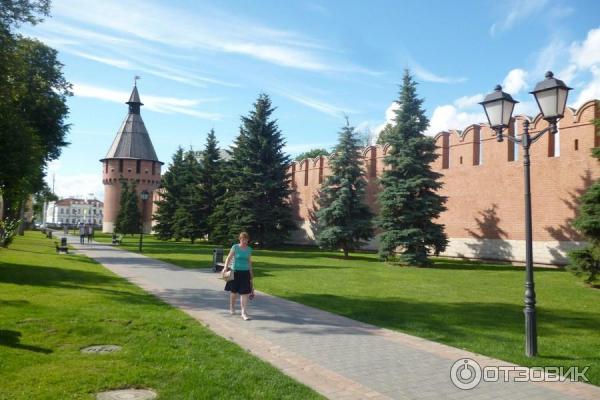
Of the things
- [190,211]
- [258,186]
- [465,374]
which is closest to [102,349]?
[465,374]

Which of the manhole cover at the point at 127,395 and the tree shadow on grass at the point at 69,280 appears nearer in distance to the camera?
the manhole cover at the point at 127,395

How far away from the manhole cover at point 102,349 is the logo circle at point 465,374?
14.4 feet

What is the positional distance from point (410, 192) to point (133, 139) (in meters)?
55.6

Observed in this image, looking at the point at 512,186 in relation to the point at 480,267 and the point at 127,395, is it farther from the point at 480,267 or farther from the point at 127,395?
the point at 127,395

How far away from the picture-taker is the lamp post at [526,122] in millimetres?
6828

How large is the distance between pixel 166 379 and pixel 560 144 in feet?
73.8

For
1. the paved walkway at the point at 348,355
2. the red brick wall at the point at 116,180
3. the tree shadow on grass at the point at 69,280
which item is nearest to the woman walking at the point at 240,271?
the paved walkway at the point at 348,355

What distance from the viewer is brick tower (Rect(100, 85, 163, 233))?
225 feet

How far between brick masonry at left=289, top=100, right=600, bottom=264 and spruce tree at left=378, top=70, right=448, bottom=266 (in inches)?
153

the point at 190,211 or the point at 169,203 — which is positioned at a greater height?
the point at 169,203

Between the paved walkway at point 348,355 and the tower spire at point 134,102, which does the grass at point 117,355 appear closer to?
the paved walkway at point 348,355

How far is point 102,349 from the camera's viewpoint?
6.55m

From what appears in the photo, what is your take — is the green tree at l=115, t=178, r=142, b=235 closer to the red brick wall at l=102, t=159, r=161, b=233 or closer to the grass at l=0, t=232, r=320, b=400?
the red brick wall at l=102, t=159, r=161, b=233

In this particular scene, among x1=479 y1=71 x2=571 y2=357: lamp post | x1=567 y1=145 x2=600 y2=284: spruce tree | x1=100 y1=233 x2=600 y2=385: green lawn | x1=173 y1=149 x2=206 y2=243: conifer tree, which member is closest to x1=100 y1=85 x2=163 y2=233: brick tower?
x1=173 y1=149 x2=206 y2=243: conifer tree
